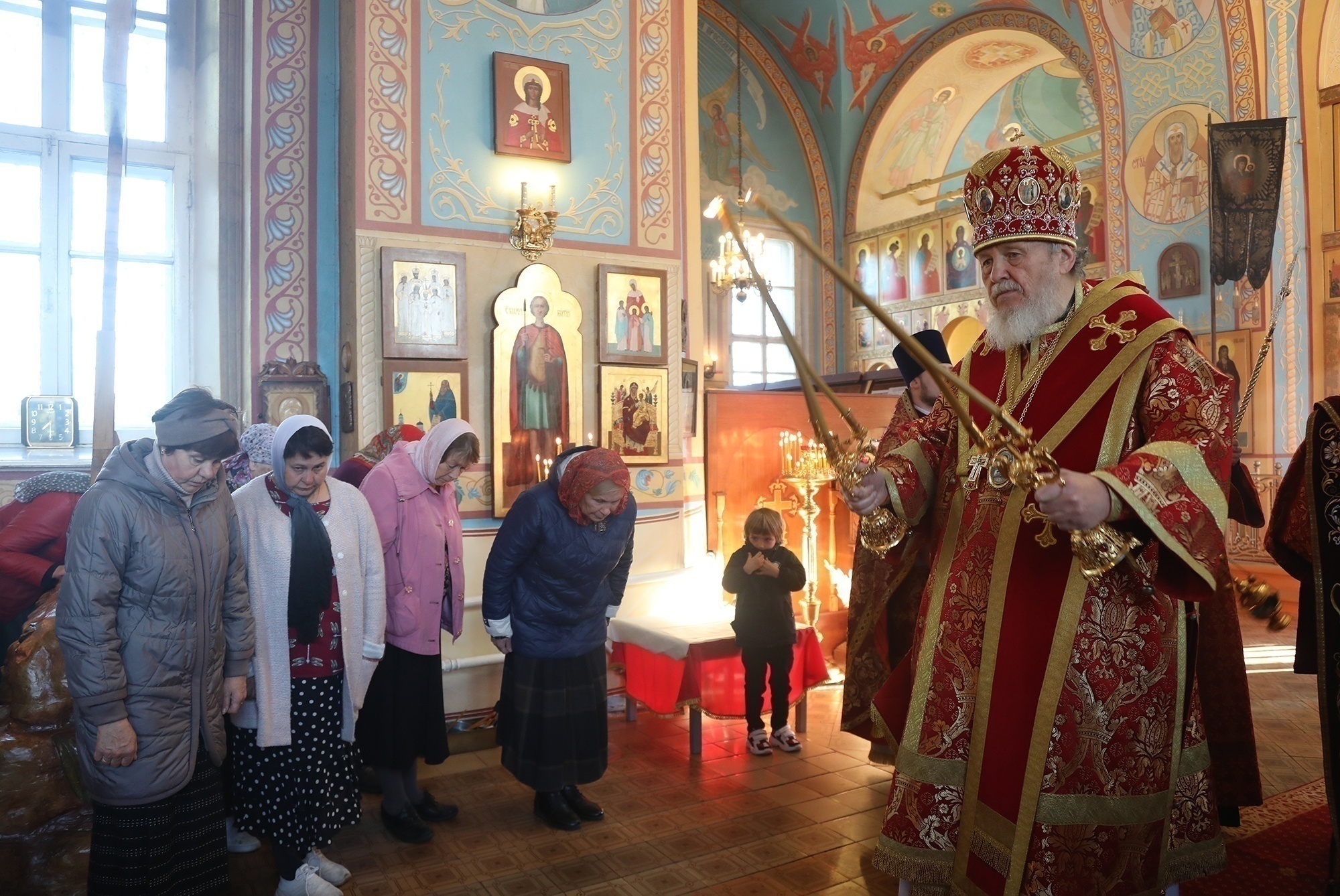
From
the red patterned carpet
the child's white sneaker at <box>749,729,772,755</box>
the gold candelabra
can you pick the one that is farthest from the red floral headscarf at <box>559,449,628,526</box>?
the gold candelabra

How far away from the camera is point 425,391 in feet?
17.6

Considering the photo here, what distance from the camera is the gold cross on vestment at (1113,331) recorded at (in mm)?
2193

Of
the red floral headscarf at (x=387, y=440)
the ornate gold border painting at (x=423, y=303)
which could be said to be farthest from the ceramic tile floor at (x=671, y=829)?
the ornate gold border painting at (x=423, y=303)

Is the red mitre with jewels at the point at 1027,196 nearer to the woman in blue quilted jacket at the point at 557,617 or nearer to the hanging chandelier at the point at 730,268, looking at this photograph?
the woman in blue quilted jacket at the point at 557,617

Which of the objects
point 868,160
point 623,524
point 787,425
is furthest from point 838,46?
point 623,524

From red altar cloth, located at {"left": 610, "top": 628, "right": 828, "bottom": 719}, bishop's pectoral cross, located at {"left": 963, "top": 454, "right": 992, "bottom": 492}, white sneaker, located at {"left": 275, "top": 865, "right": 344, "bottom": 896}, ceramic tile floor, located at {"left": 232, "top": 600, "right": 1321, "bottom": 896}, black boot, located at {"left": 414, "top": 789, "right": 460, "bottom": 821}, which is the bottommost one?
ceramic tile floor, located at {"left": 232, "top": 600, "right": 1321, "bottom": 896}

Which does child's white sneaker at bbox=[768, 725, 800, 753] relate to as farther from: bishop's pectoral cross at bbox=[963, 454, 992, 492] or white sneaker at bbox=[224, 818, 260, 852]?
bishop's pectoral cross at bbox=[963, 454, 992, 492]

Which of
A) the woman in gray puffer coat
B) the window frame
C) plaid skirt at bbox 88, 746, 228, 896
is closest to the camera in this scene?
the woman in gray puffer coat

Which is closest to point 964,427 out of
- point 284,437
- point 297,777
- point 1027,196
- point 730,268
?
point 1027,196

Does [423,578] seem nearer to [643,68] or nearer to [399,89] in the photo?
[399,89]

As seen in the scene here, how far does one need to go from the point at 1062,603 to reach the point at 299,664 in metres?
2.52

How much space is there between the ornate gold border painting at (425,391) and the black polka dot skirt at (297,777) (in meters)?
2.21

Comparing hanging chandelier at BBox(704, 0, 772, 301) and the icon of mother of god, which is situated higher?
hanging chandelier at BBox(704, 0, 772, 301)

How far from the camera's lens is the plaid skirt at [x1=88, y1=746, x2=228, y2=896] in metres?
2.75
